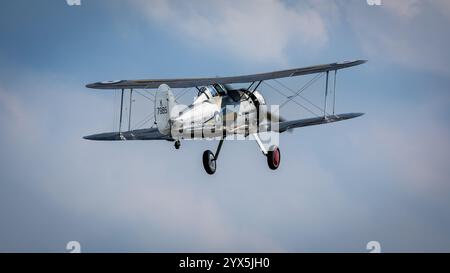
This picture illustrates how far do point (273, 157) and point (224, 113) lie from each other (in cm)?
274

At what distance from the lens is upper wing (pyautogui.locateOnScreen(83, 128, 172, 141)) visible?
32.6 metres

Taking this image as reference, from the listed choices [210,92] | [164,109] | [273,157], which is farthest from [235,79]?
[164,109]

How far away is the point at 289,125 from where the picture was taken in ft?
113

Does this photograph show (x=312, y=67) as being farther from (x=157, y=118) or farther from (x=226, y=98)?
(x=157, y=118)

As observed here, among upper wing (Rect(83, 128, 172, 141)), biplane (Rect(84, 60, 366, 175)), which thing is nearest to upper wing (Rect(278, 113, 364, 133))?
biplane (Rect(84, 60, 366, 175))

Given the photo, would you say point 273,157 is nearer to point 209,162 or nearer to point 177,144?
point 209,162

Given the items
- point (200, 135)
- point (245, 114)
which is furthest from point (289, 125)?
point (200, 135)

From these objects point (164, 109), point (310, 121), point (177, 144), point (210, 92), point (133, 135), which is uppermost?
point (210, 92)

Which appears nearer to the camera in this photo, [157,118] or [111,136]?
[157,118]

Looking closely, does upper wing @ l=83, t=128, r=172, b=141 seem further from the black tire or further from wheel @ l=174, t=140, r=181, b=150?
the black tire

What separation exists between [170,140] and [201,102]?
1789 mm

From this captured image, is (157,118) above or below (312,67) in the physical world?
below

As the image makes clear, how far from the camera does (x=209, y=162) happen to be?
3394 centimetres

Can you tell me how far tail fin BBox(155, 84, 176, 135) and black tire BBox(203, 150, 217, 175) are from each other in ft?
10.2
